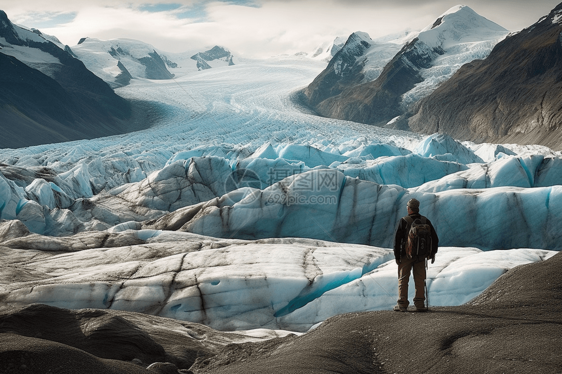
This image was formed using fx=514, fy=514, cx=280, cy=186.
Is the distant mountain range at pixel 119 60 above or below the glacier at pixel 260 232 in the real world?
above

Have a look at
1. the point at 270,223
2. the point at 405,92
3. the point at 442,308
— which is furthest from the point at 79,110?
the point at 442,308

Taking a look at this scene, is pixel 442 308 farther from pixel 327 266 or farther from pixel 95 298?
pixel 95 298

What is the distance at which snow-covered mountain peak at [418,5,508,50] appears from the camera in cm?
7731

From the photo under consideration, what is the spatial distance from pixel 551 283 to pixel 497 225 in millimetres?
7886

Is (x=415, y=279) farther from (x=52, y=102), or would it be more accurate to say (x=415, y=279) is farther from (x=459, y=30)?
(x=459, y=30)

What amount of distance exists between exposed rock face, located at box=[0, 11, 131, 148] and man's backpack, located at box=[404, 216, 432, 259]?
5196 centimetres

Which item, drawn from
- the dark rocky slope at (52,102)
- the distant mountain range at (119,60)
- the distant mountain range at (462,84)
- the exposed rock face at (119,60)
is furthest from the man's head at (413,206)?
the distant mountain range at (119,60)

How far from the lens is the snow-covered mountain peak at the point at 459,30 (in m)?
77.3

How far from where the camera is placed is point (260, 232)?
1402 centimetres

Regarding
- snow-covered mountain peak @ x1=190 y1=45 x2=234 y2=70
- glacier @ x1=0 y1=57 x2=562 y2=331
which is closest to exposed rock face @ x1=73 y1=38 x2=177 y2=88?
snow-covered mountain peak @ x1=190 y1=45 x2=234 y2=70

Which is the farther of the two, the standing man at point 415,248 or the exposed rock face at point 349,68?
the exposed rock face at point 349,68

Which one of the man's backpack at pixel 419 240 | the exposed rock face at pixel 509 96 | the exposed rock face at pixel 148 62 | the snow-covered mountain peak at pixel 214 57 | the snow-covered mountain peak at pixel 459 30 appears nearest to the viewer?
the man's backpack at pixel 419 240

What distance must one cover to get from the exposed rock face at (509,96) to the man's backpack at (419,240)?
4122 centimetres

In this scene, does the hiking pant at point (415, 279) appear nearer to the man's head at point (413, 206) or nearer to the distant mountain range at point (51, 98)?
the man's head at point (413, 206)
